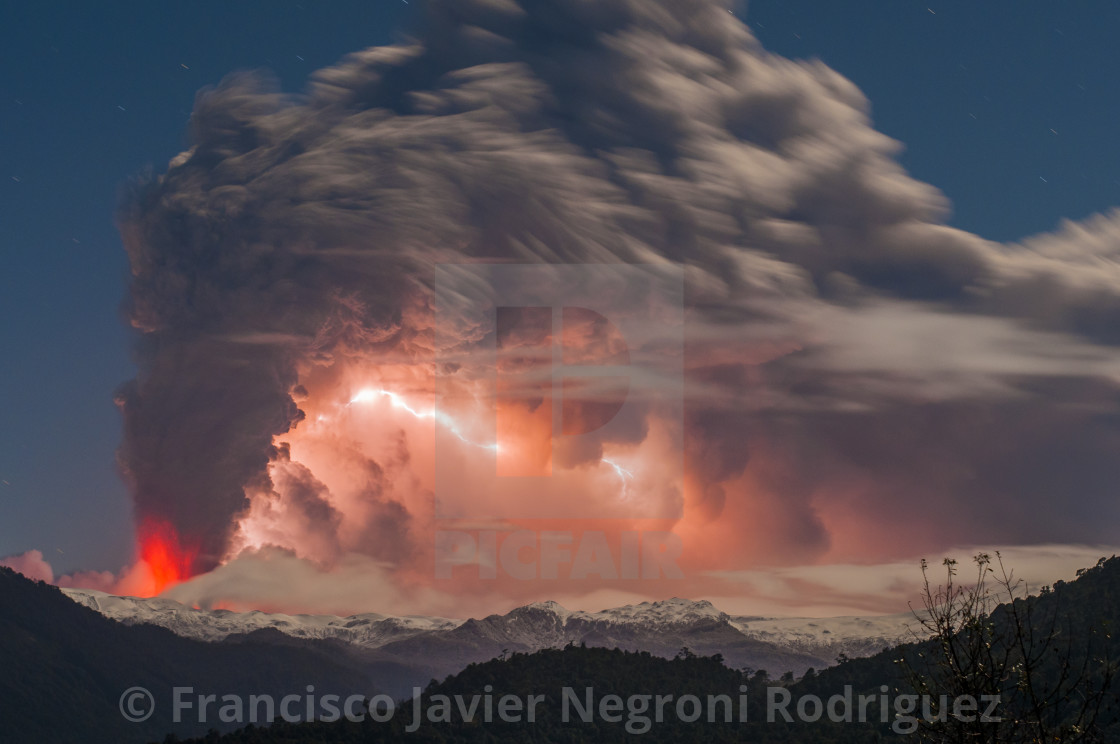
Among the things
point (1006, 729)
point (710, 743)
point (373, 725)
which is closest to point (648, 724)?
point (710, 743)

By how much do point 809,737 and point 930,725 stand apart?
116438 millimetres

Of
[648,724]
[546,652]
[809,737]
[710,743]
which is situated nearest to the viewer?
[809,737]

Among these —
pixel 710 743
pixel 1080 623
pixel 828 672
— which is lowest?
pixel 710 743

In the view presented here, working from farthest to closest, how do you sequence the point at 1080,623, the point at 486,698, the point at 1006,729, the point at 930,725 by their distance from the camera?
the point at 486,698 < the point at 1080,623 < the point at 1006,729 < the point at 930,725

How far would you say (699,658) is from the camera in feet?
605

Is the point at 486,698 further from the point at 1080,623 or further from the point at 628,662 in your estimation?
the point at 1080,623

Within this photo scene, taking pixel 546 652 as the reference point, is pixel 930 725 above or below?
above

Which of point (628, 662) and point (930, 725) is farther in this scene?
point (628, 662)

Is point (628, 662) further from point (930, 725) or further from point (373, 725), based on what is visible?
point (930, 725)

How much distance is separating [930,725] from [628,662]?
566 feet

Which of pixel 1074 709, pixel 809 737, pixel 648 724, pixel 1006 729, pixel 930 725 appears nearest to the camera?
pixel 930 725

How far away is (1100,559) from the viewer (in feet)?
424

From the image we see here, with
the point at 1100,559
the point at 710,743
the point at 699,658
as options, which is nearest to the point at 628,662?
the point at 699,658

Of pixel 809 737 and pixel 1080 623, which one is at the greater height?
pixel 1080 623
